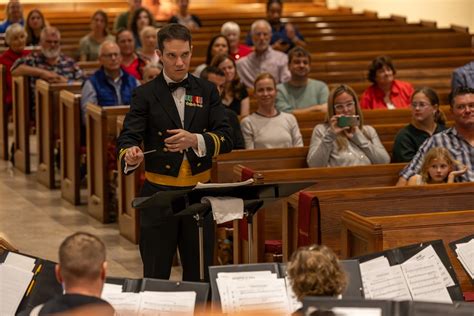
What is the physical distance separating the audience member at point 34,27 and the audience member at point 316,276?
27.2 feet

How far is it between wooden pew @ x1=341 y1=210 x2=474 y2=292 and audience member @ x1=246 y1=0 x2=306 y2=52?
611 centimetres

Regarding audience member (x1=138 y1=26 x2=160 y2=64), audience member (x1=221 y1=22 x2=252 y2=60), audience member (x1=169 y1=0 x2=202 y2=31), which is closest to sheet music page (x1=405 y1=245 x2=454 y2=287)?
audience member (x1=138 y1=26 x2=160 y2=64)

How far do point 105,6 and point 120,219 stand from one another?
9932 millimetres

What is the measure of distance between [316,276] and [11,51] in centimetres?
765

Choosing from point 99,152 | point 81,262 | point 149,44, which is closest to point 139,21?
point 149,44

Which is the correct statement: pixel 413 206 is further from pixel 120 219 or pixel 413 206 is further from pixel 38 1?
pixel 38 1

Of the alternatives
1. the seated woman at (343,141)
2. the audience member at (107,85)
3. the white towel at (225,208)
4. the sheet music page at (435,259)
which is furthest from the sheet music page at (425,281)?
the audience member at (107,85)

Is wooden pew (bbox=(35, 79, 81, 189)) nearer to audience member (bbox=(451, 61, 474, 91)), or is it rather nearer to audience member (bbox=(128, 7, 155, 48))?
audience member (bbox=(128, 7, 155, 48))

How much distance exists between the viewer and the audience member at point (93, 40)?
38.0ft

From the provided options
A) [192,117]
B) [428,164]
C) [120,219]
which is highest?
[192,117]

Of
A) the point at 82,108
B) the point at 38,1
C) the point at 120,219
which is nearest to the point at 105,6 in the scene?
the point at 38,1

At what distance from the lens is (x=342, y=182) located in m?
6.61

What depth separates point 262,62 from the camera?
1004 cm

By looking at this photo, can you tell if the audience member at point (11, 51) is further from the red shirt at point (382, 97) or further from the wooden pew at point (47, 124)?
the red shirt at point (382, 97)
